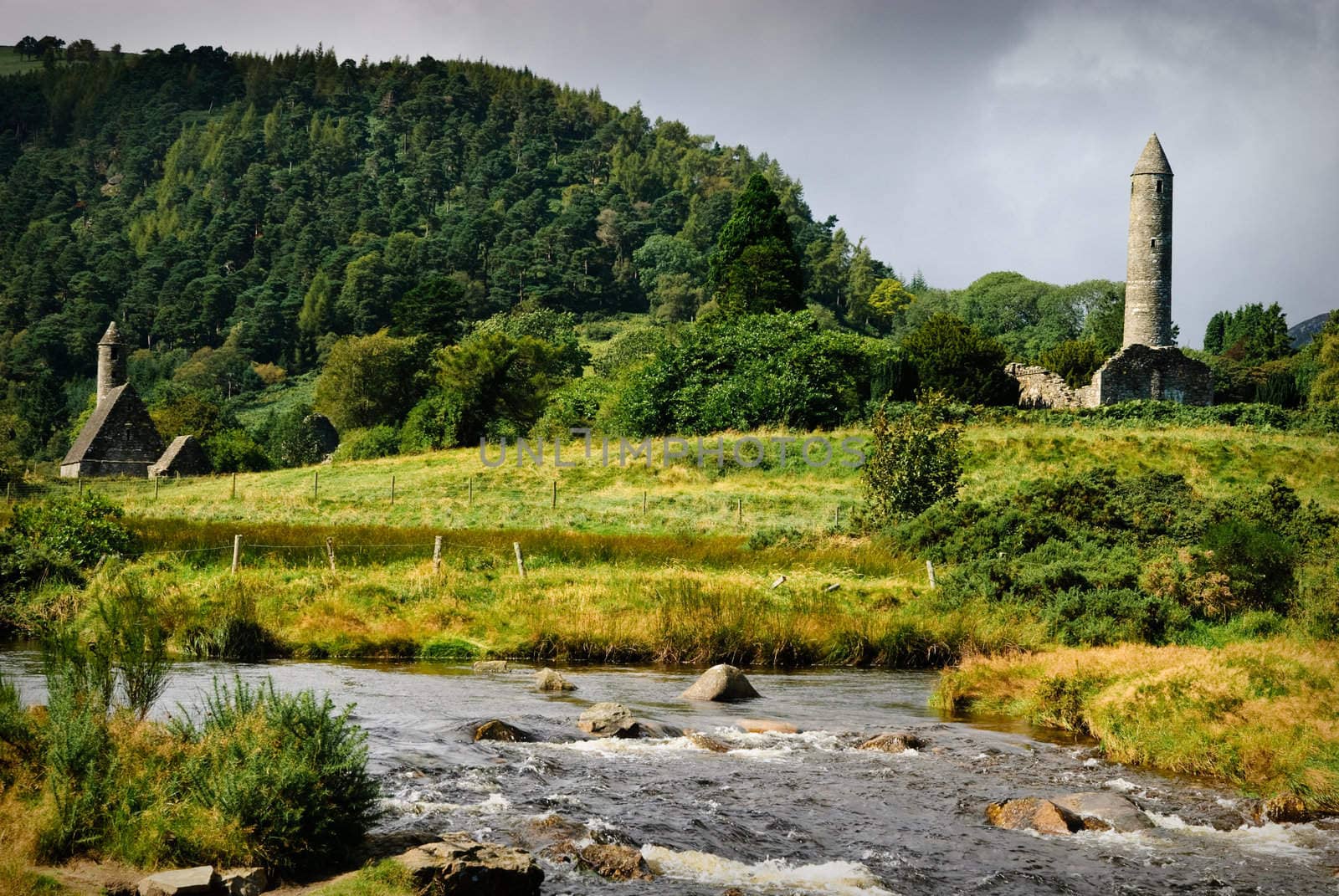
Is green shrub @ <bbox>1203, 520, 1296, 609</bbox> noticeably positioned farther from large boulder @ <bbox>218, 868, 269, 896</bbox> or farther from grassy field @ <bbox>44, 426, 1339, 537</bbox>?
large boulder @ <bbox>218, 868, 269, 896</bbox>

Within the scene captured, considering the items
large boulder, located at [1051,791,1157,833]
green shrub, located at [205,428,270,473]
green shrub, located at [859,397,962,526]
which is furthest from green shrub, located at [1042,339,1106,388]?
large boulder, located at [1051,791,1157,833]

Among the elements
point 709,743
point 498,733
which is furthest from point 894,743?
point 498,733

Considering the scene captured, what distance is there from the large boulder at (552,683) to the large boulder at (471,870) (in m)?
9.10

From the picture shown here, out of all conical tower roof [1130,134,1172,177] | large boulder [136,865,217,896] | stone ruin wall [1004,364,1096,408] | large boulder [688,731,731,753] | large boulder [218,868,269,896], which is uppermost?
conical tower roof [1130,134,1172,177]

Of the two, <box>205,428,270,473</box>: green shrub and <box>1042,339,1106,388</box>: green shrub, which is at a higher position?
<box>1042,339,1106,388</box>: green shrub

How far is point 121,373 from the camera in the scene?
275 feet

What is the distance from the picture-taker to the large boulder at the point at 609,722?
613 inches

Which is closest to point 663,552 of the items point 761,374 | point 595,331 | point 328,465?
point 761,374

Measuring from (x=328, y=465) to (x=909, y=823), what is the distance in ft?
188

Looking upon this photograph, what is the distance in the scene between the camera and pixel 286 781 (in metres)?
10.2

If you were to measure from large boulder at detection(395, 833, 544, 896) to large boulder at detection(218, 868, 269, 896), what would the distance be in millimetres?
1064

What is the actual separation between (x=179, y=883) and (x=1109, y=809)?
885 cm

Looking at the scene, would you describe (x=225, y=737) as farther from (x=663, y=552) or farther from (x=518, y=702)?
(x=663, y=552)

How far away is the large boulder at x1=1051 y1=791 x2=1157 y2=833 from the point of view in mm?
12008
